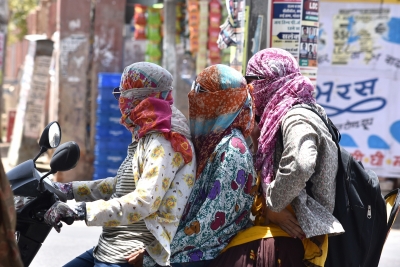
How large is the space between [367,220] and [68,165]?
1.23 metres

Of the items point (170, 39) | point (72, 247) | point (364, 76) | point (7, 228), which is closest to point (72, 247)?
point (72, 247)

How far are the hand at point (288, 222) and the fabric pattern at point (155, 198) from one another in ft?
1.31

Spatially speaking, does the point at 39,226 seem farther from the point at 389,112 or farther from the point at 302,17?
the point at 389,112

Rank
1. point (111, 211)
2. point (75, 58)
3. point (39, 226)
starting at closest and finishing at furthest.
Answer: point (111, 211) < point (39, 226) < point (75, 58)

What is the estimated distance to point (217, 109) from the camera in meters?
3.30

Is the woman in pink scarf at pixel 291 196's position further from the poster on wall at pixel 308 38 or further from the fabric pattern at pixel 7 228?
the poster on wall at pixel 308 38

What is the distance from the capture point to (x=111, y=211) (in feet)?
9.85

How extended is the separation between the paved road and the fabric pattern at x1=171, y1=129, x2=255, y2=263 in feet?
10.7

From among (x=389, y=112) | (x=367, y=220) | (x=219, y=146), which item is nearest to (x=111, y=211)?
(x=219, y=146)

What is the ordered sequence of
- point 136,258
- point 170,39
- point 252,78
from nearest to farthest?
1. point 136,258
2. point 252,78
3. point 170,39

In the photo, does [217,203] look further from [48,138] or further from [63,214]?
[48,138]

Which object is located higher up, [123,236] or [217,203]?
[217,203]

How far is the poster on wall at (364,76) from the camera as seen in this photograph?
8719mm

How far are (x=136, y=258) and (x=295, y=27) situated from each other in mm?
2464
